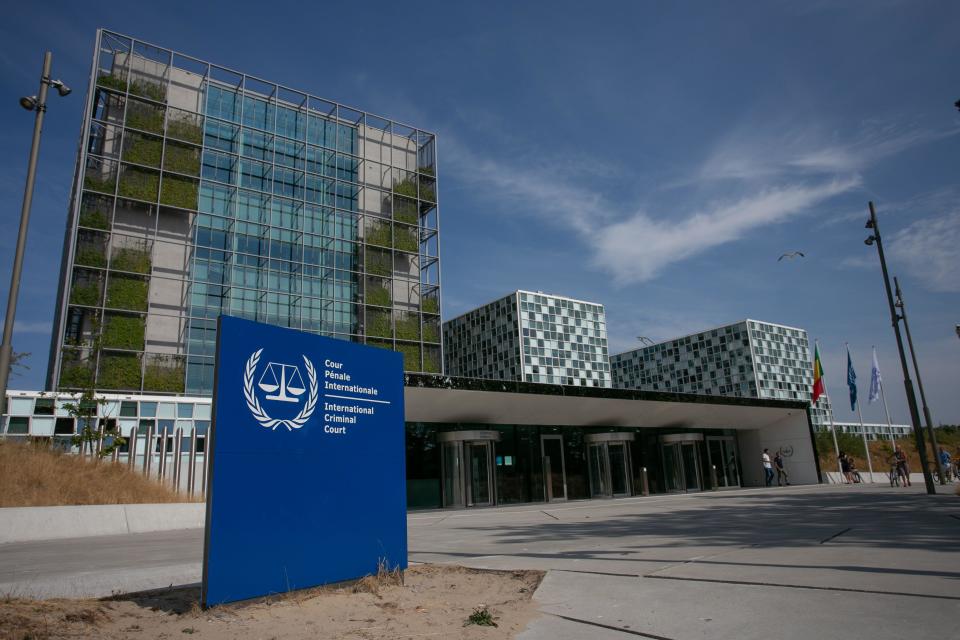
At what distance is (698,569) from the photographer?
235 inches

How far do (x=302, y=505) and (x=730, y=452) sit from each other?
31.0m

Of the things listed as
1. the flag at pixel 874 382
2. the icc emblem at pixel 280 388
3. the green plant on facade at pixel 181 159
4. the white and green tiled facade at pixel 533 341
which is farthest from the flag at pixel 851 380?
the white and green tiled facade at pixel 533 341

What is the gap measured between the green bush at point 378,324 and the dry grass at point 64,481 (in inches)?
1218

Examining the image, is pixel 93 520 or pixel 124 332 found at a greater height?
pixel 124 332

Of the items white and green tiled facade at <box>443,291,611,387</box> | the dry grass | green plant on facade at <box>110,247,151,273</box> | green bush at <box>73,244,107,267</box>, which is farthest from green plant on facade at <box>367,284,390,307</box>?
white and green tiled facade at <box>443,291,611,387</box>

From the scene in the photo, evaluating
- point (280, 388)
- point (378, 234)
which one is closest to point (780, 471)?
point (280, 388)

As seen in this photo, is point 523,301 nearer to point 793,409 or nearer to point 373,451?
point 793,409

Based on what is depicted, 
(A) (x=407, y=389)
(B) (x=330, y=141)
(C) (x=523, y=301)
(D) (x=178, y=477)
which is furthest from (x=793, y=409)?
(C) (x=523, y=301)

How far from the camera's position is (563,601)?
4914 millimetres

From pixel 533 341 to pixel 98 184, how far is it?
226ft

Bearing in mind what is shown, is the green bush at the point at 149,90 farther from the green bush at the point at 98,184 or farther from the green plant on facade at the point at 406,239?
the green plant on facade at the point at 406,239

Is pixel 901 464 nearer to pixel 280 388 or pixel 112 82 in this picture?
pixel 280 388

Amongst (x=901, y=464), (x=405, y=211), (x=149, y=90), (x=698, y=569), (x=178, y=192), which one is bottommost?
(x=698, y=569)

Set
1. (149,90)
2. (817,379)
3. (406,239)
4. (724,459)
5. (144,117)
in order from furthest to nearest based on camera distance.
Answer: (406,239) < (149,90) < (144,117) < (817,379) < (724,459)
